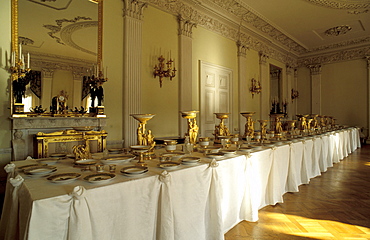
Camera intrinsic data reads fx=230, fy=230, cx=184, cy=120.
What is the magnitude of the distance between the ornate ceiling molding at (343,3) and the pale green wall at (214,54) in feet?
9.11

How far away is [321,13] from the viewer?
309 inches

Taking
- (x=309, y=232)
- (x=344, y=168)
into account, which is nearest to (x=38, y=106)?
(x=309, y=232)

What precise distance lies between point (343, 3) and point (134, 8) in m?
6.55

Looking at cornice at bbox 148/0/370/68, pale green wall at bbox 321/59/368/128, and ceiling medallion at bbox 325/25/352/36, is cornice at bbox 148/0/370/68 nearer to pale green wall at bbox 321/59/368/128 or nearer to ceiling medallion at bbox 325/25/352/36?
pale green wall at bbox 321/59/368/128

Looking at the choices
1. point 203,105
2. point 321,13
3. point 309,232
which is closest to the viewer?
point 309,232

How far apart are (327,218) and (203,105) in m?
4.45

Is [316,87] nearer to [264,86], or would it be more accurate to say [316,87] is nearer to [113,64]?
[264,86]

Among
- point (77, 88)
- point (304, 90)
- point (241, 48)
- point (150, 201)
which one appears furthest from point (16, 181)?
point (304, 90)

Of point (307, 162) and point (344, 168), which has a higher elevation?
point (307, 162)

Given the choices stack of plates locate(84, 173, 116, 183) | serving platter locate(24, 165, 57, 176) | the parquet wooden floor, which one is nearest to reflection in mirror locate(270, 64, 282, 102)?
the parquet wooden floor

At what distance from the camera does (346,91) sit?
11148 millimetres

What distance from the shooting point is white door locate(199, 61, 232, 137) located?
6824mm

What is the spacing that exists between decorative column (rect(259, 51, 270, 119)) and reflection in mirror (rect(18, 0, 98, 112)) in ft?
22.8

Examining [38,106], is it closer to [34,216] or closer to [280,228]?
[34,216]
